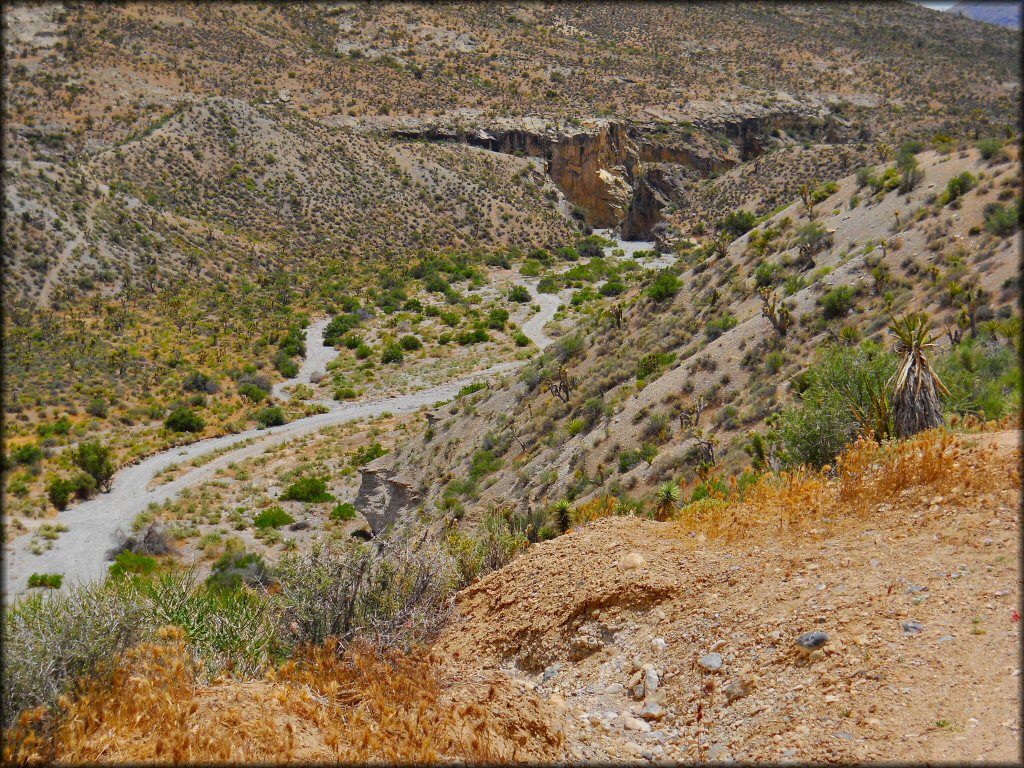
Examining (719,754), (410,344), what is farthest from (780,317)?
(410,344)

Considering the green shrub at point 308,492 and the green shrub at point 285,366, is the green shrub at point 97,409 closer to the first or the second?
the green shrub at point 285,366

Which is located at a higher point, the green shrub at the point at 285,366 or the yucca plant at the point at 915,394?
the yucca plant at the point at 915,394

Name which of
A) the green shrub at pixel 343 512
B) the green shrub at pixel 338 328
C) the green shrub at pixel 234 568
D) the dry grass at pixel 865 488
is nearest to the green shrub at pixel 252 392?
the green shrub at pixel 338 328

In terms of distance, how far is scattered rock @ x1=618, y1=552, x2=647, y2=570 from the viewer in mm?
6504

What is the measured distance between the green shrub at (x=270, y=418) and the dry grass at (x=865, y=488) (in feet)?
117

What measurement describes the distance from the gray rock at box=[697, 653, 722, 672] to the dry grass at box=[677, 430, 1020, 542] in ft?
5.76

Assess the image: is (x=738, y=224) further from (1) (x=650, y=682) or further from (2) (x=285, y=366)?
(2) (x=285, y=366)

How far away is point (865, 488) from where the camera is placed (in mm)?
6527

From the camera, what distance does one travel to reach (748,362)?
15781mm

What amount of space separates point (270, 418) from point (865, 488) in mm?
37230

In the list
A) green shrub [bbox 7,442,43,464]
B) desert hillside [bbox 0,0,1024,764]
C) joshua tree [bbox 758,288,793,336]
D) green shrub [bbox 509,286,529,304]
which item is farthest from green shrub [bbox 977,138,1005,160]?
green shrub [bbox 509,286,529,304]

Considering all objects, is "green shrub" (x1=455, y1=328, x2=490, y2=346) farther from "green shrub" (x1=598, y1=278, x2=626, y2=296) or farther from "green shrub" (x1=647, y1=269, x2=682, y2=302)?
"green shrub" (x1=647, y1=269, x2=682, y2=302)

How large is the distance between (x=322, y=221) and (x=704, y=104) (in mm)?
55935

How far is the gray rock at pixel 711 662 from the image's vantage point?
16.3ft
